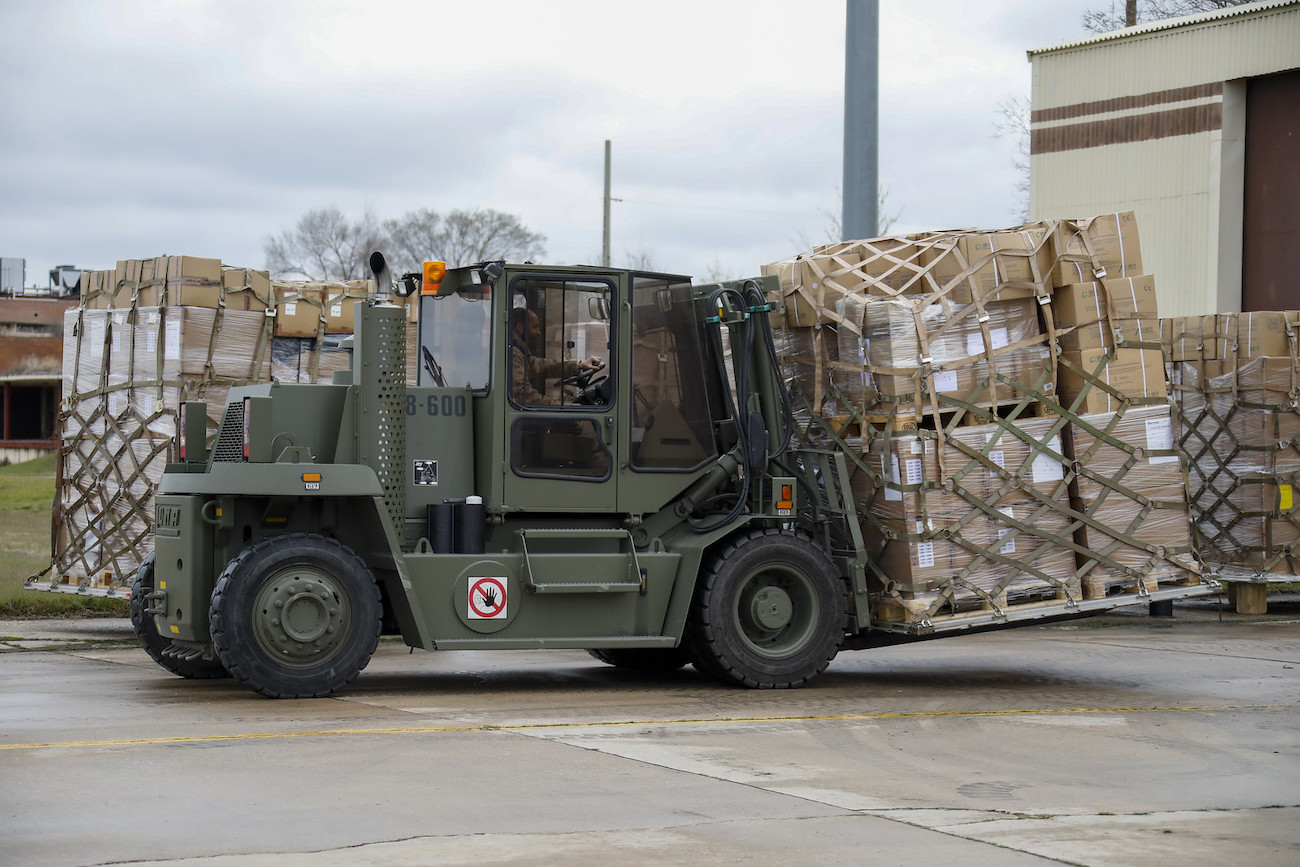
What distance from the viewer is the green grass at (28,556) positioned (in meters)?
14.8

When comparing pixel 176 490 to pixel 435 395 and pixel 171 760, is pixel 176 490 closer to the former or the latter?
pixel 435 395

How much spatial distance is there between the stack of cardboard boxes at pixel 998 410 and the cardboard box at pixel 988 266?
0.5 inches

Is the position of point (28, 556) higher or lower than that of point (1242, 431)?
lower

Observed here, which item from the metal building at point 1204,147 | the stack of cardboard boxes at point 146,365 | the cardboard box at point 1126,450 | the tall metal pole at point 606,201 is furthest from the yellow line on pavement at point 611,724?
the tall metal pole at point 606,201

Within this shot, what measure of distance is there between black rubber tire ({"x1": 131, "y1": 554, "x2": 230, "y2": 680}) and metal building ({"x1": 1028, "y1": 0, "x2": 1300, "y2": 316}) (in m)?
21.5

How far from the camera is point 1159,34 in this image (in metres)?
27.9

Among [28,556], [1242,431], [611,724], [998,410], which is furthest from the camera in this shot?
[28,556]

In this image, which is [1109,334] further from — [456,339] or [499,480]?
[456,339]

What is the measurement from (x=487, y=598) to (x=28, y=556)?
1124 cm

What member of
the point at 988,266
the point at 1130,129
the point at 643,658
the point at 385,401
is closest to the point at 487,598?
the point at 385,401

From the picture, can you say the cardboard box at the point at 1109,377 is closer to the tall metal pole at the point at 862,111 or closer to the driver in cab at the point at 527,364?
the tall metal pole at the point at 862,111

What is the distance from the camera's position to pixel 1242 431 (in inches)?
645

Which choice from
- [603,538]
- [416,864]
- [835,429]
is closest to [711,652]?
[603,538]

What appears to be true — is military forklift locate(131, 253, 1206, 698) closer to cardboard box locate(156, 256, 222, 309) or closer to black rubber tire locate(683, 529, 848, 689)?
black rubber tire locate(683, 529, 848, 689)
